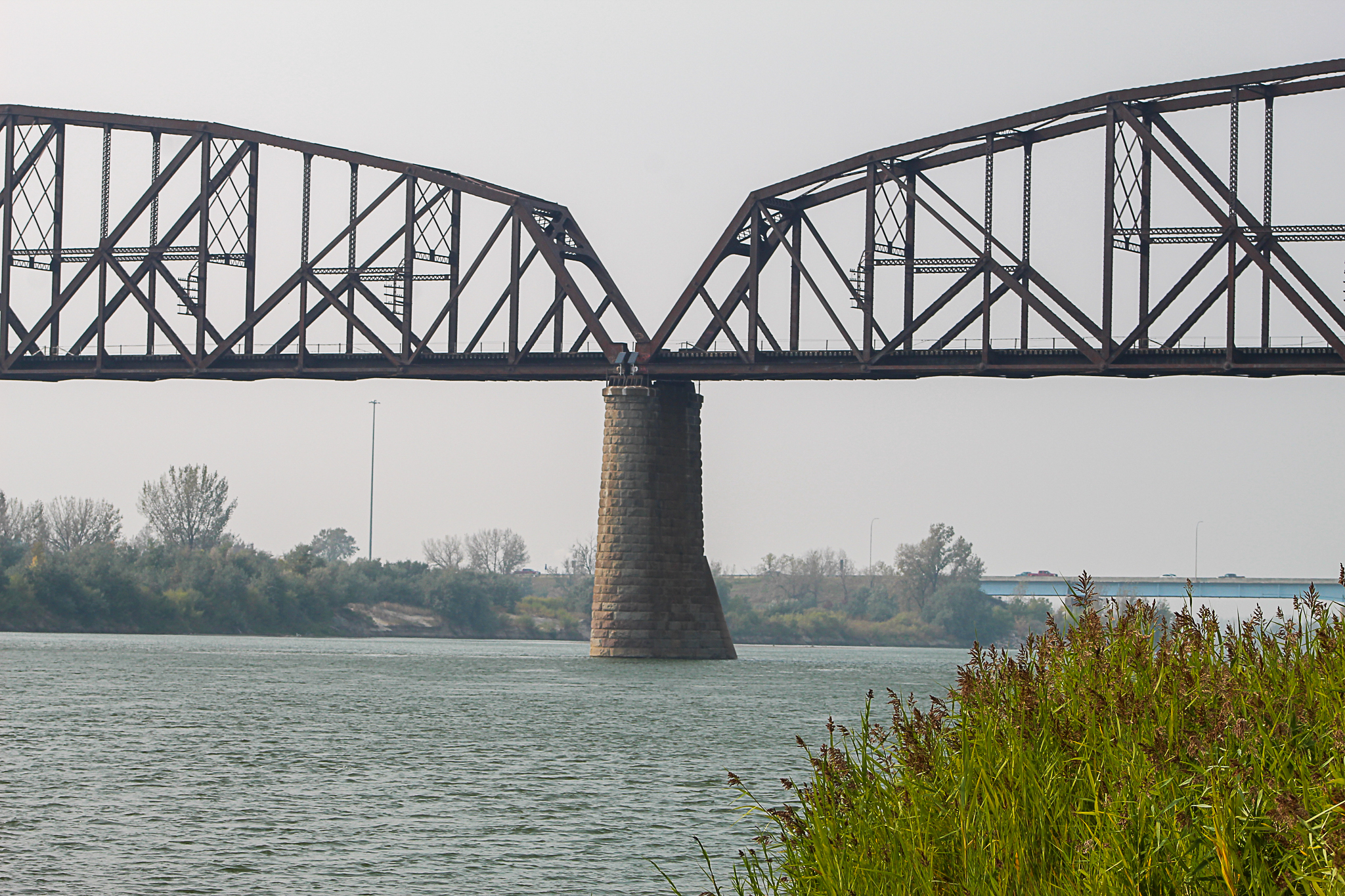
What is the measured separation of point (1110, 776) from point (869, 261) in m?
66.5

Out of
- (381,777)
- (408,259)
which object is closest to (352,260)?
(408,259)

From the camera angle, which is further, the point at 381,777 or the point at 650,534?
the point at 650,534

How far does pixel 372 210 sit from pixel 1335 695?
258 ft

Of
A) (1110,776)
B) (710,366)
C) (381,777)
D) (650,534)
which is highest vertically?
(710,366)

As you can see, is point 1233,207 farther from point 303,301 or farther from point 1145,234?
point 303,301

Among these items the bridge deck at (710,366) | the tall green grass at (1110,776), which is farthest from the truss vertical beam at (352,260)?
the tall green grass at (1110,776)

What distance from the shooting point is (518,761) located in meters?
32.7

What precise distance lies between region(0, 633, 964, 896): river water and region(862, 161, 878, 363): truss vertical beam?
57.6 ft

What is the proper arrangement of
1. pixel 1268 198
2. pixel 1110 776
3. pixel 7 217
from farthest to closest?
1. pixel 7 217
2. pixel 1268 198
3. pixel 1110 776

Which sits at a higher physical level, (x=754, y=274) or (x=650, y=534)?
(x=754, y=274)

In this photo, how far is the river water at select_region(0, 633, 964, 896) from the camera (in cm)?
1936

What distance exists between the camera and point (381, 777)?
97.0ft

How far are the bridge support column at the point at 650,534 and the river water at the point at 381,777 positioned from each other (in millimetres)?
12866

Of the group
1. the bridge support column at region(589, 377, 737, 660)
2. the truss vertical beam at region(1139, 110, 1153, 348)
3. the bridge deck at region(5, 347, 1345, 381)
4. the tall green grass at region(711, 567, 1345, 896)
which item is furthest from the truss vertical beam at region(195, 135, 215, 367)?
the tall green grass at region(711, 567, 1345, 896)
